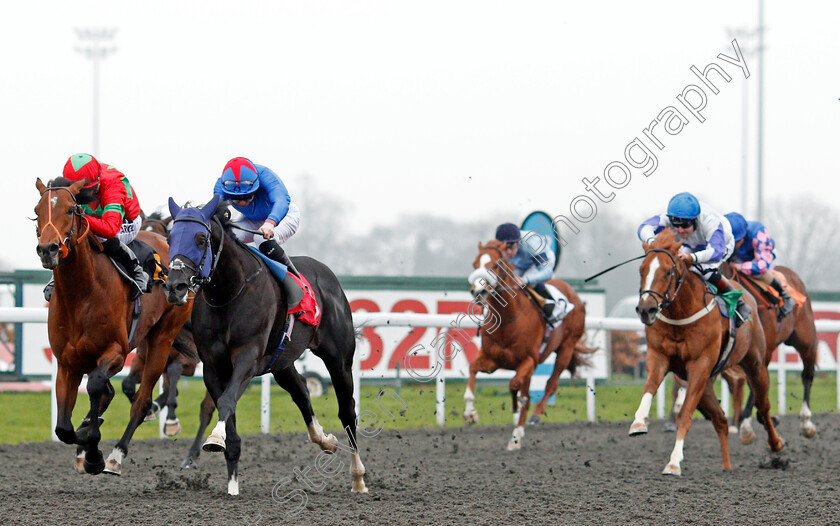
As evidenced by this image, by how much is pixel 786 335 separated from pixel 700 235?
2.33m

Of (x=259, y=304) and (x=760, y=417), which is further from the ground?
(x=259, y=304)

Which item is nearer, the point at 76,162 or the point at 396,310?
the point at 76,162

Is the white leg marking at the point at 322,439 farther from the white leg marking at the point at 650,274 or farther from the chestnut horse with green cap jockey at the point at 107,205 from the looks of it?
the white leg marking at the point at 650,274

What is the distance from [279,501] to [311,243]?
120 ft

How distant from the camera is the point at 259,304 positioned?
4.80 m

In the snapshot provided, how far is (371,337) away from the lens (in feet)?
35.1

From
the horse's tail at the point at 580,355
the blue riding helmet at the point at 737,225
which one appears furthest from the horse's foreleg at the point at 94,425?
the horse's tail at the point at 580,355

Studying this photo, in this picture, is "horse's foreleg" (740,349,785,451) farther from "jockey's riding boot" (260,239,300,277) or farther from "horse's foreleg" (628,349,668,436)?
"jockey's riding boot" (260,239,300,277)

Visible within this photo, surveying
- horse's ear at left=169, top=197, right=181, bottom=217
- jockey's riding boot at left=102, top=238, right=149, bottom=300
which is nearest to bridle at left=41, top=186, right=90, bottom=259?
jockey's riding boot at left=102, top=238, right=149, bottom=300

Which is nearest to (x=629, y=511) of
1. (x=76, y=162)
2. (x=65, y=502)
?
(x=65, y=502)

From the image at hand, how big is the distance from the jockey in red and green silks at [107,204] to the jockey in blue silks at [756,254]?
4661 mm

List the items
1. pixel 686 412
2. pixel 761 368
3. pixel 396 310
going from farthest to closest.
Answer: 1. pixel 396 310
2. pixel 761 368
3. pixel 686 412

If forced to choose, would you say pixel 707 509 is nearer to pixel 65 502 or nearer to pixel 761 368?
pixel 761 368

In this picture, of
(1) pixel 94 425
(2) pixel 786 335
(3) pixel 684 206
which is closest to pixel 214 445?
(1) pixel 94 425
